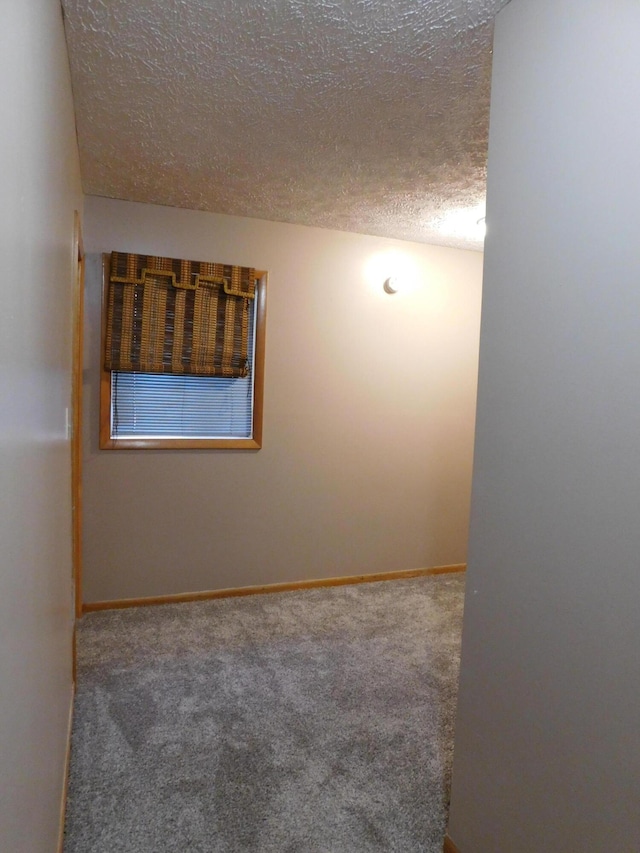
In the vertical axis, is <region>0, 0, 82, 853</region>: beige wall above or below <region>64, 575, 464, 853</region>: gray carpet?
above

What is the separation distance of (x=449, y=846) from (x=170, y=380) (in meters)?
2.67

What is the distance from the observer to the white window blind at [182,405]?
10.8ft

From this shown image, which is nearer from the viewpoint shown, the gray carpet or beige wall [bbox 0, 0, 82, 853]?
beige wall [bbox 0, 0, 82, 853]

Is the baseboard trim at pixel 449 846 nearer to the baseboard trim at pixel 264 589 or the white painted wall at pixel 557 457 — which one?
the white painted wall at pixel 557 457

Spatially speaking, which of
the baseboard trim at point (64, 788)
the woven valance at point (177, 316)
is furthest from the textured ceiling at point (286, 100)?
the baseboard trim at point (64, 788)

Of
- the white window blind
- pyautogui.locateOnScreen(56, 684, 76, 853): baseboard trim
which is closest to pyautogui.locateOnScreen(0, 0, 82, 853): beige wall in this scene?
pyautogui.locateOnScreen(56, 684, 76, 853): baseboard trim

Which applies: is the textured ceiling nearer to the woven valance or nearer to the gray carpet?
the woven valance

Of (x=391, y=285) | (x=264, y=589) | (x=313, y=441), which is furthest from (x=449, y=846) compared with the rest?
(x=391, y=285)

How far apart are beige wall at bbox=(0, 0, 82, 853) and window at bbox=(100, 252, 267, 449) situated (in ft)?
4.62

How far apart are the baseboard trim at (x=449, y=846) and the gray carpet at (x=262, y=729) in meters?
0.03

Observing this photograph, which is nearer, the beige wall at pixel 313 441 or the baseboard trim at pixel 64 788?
the baseboard trim at pixel 64 788

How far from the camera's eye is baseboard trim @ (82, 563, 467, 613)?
3.31m

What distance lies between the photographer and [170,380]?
3.37 m

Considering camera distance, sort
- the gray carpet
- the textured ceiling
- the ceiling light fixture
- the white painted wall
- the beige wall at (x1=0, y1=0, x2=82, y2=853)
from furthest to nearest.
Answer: the ceiling light fixture, the gray carpet, the textured ceiling, the white painted wall, the beige wall at (x1=0, y1=0, x2=82, y2=853)
